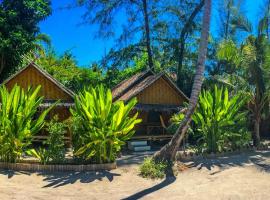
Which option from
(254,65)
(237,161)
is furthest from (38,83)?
(237,161)

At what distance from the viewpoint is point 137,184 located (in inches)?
469

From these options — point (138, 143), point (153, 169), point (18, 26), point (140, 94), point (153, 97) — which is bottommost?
point (153, 169)

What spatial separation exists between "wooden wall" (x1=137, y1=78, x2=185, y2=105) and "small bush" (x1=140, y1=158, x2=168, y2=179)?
7.99 meters

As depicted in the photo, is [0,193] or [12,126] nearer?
[0,193]

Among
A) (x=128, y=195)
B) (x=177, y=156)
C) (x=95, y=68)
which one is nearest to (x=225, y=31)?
(x=95, y=68)

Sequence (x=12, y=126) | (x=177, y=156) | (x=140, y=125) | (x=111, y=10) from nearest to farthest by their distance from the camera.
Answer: (x=12, y=126) < (x=177, y=156) < (x=140, y=125) < (x=111, y=10)

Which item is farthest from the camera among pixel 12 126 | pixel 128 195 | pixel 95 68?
pixel 95 68

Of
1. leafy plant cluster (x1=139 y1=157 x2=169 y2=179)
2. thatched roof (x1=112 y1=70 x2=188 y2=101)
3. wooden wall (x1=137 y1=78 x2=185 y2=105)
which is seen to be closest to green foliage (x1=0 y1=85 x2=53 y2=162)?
leafy plant cluster (x1=139 y1=157 x2=169 y2=179)

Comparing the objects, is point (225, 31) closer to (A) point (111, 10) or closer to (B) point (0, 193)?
(A) point (111, 10)

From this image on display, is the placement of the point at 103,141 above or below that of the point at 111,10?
below

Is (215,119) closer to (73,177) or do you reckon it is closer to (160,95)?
(160,95)

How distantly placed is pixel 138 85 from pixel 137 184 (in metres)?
10.7

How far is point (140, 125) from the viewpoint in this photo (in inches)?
879

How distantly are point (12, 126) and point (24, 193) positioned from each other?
3.11 m
